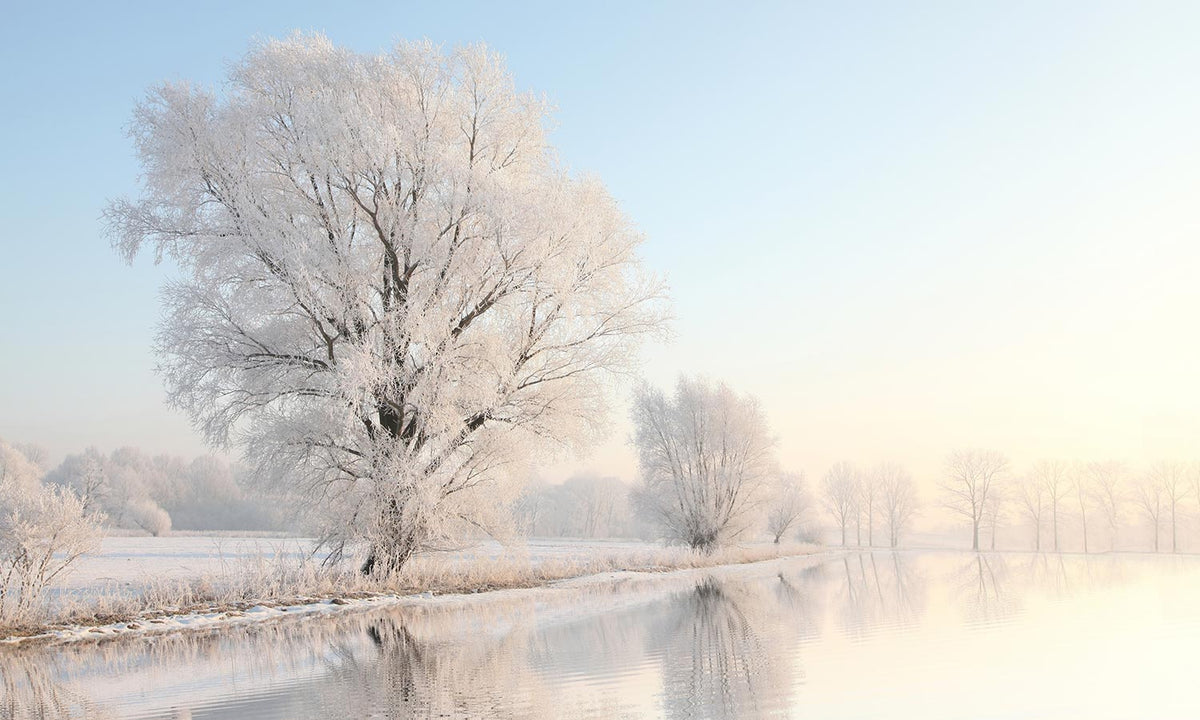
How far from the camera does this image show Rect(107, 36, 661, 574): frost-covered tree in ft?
55.9

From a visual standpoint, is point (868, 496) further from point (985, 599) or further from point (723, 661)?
point (723, 661)

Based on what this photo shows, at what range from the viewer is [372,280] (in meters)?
18.1

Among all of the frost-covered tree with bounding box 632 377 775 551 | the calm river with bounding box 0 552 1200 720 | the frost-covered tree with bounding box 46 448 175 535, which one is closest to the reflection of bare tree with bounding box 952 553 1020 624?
the calm river with bounding box 0 552 1200 720

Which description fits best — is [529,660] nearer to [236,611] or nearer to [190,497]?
[236,611]

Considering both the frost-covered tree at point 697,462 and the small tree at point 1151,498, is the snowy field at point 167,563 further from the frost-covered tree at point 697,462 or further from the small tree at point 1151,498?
the small tree at point 1151,498

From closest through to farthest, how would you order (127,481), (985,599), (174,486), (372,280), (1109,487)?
1. (985,599)
2. (372,280)
3. (1109,487)
4. (127,481)
5. (174,486)

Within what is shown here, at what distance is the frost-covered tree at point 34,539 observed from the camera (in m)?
11.1

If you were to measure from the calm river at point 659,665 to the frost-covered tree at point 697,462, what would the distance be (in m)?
27.8

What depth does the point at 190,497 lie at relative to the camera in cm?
9631

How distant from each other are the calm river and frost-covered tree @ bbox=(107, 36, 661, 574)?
530 cm

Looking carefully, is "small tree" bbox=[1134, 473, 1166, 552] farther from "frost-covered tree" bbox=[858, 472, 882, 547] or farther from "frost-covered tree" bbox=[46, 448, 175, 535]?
"frost-covered tree" bbox=[46, 448, 175, 535]

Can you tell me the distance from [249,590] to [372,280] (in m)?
6.96

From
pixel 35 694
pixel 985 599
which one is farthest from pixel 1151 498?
pixel 35 694

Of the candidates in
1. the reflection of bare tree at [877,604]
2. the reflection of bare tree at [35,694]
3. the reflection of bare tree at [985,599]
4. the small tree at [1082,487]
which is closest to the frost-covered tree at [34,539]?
the reflection of bare tree at [35,694]
